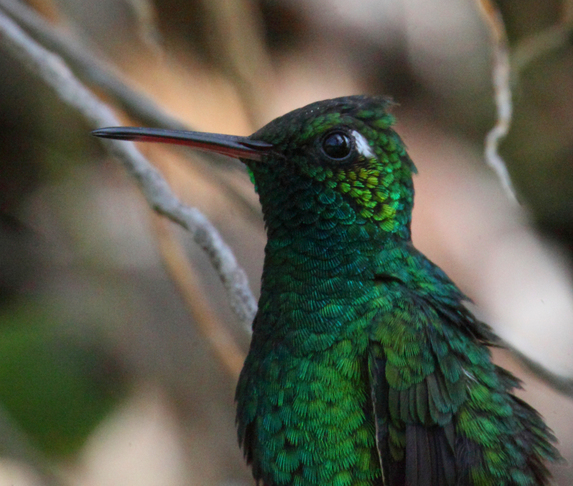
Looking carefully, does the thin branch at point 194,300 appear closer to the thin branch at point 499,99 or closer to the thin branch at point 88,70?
the thin branch at point 88,70

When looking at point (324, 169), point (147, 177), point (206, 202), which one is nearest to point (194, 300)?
point (206, 202)

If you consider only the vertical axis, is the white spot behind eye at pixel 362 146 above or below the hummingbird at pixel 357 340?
above

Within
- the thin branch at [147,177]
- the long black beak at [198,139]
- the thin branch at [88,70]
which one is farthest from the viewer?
the thin branch at [88,70]

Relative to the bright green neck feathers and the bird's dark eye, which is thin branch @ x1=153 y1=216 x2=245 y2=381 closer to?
the bright green neck feathers

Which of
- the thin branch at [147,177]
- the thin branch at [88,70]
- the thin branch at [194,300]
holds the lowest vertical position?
the thin branch at [194,300]

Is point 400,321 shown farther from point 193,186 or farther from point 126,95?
point 193,186

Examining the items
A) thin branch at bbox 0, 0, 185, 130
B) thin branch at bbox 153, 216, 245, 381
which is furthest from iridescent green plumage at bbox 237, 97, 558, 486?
thin branch at bbox 153, 216, 245, 381

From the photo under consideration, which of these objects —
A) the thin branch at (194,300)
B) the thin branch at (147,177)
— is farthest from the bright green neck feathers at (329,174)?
the thin branch at (194,300)
